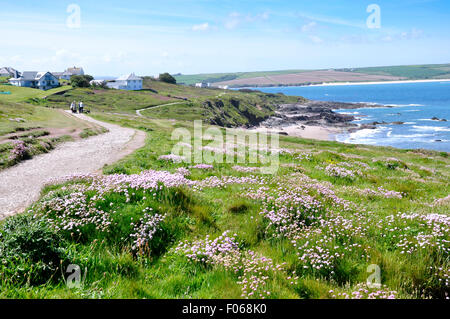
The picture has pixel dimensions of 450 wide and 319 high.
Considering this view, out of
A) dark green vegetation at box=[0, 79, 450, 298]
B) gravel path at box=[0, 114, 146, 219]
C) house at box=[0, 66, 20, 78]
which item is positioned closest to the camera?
dark green vegetation at box=[0, 79, 450, 298]

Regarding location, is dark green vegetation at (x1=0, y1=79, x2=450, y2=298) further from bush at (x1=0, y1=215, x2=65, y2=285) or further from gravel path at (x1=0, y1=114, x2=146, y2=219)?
gravel path at (x1=0, y1=114, x2=146, y2=219)

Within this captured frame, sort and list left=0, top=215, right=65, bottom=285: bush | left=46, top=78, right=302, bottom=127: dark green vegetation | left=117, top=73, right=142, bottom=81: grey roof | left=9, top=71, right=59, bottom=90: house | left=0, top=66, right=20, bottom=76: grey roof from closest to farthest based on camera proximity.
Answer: left=0, top=215, right=65, bottom=285: bush → left=46, top=78, right=302, bottom=127: dark green vegetation → left=9, top=71, right=59, bottom=90: house → left=0, top=66, right=20, bottom=76: grey roof → left=117, top=73, right=142, bottom=81: grey roof

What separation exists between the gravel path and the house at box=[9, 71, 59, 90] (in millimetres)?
147137

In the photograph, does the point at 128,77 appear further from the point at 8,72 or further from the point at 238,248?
the point at 238,248

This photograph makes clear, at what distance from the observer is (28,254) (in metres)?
6.07

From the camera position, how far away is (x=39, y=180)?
1483 centimetres

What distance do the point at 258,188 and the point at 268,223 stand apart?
2806 mm

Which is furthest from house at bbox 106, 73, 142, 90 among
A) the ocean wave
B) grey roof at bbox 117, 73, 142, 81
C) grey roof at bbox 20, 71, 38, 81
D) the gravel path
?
the gravel path

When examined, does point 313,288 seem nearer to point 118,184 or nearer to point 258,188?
point 258,188

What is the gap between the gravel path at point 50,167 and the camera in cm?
1205

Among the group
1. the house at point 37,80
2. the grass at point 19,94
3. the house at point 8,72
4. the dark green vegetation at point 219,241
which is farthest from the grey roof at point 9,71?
the dark green vegetation at point 219,241

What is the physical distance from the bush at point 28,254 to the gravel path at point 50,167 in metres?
4.74

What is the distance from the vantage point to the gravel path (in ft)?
39.5

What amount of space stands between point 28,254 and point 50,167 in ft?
44.7
